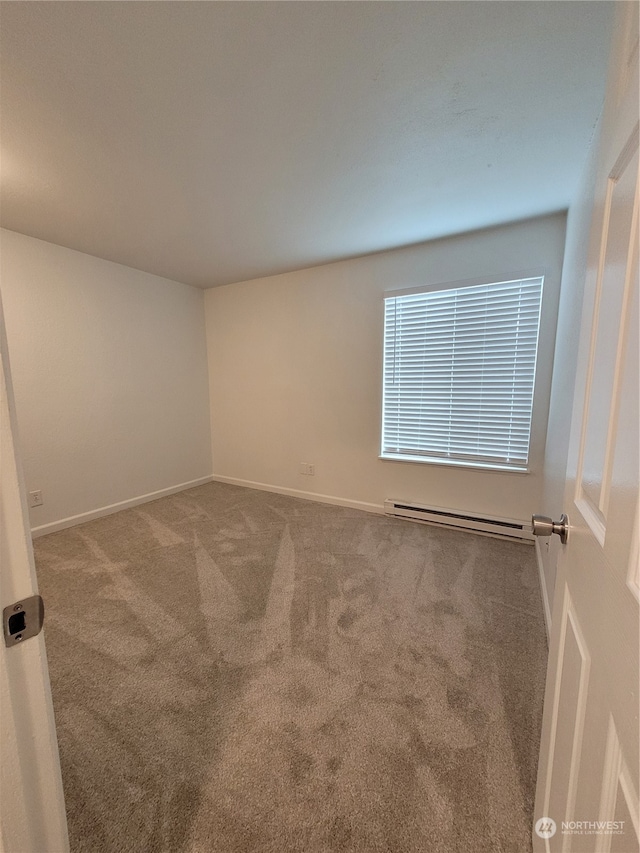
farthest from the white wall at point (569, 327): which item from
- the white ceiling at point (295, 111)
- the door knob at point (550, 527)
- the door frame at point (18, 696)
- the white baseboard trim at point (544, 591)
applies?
the door frame at point (18, 696)

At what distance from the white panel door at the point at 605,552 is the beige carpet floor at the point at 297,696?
37 centimetres

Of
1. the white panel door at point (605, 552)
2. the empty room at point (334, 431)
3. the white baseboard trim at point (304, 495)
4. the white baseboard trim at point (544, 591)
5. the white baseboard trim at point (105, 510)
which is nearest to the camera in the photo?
the white panel door at point (605, 552)

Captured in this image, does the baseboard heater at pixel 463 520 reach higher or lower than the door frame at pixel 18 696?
lower

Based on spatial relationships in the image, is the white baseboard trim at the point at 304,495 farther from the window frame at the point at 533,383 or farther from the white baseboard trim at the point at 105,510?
the window frame at the point at 533,383

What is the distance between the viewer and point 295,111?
1.38 m

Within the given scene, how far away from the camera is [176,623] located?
5.86 ft

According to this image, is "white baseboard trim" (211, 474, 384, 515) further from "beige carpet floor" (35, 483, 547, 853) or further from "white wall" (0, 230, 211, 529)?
"beige carpet floor" (35, 483, 547, 853)

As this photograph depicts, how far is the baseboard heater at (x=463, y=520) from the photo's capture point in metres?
2.57

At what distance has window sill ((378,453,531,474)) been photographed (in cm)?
259

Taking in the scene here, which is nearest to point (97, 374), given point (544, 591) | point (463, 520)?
point (463, 520)

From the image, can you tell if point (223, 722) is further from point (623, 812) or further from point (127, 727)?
point (623, 812)

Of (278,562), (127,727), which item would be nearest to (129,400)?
(278,562)

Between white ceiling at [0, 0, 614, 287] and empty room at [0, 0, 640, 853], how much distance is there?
12 mm

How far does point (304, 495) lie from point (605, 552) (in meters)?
3.22
